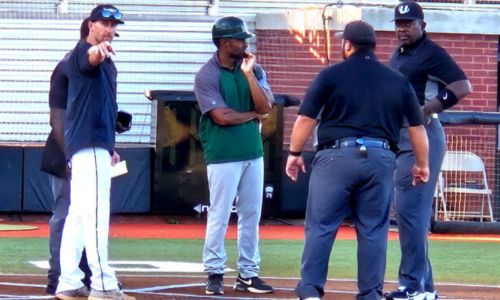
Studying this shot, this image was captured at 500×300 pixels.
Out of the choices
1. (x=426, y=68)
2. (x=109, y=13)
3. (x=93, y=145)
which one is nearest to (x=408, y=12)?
(x=426, y=68)

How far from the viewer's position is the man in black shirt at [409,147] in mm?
8367

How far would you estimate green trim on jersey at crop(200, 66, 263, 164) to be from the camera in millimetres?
8984

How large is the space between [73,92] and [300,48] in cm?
1053

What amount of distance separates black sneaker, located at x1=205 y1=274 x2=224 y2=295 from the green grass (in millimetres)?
1685

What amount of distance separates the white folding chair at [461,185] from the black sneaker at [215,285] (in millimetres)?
8057

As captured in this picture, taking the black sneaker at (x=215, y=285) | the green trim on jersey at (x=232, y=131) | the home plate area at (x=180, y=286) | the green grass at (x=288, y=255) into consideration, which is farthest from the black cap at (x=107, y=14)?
the green grass at (x=288, y=255)

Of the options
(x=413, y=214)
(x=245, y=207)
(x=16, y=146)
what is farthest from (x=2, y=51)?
(x=413, y=214)

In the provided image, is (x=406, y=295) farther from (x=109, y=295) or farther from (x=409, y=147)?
(x=109, y=295)

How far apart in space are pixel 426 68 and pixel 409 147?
57 centimetres

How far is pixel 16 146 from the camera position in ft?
54.8

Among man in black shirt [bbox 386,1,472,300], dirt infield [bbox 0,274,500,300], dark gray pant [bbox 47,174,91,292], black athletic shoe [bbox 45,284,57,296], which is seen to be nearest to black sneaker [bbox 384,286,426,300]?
man in black shirt [bbox 386,1,472,300]

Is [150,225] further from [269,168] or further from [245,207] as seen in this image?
[245,207]

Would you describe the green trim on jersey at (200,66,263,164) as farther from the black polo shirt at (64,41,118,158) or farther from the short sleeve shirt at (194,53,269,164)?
the black polo shirt at (64,41,118,158)

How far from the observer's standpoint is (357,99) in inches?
297
